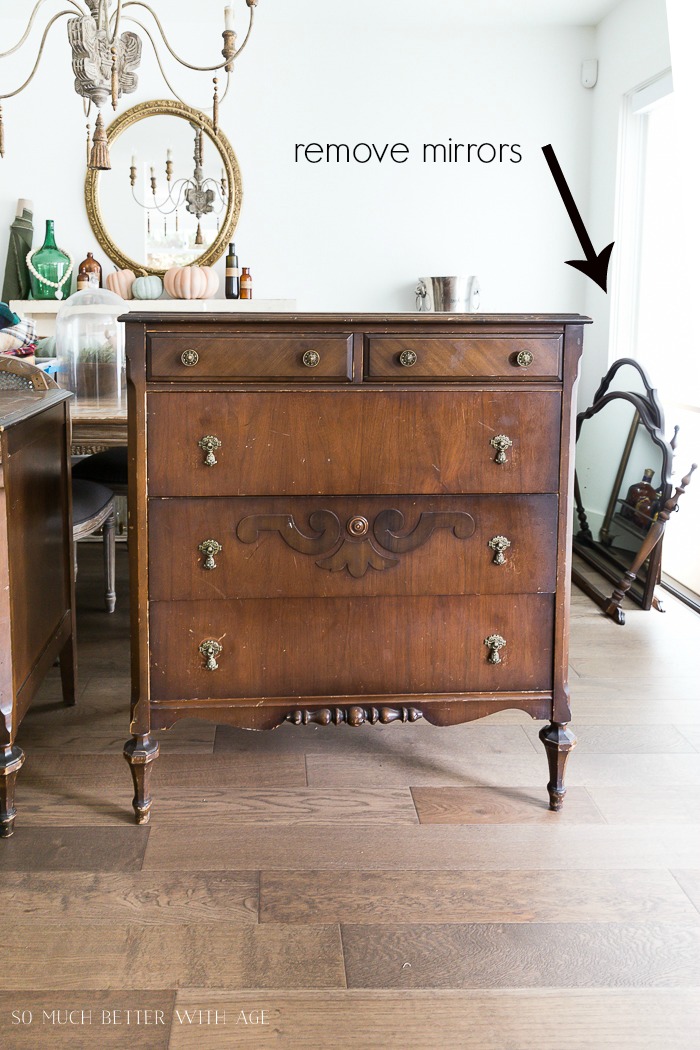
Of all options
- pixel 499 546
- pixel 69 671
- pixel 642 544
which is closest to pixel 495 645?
pixel 499 546

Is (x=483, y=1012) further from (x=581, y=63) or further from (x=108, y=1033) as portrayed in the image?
(x=581, y=63)

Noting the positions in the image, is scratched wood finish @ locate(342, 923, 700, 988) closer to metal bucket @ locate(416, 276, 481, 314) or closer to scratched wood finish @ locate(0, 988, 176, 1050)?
scratched wood finish @ locate(0, 988, 176, 1050)

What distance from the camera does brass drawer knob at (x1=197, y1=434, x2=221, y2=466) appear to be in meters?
1.83

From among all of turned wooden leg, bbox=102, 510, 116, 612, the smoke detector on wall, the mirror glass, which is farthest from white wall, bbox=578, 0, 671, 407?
turned wooden leg, bbox=102, 510, 116, 612

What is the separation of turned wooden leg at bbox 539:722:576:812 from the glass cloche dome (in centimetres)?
152

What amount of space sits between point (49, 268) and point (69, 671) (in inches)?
109

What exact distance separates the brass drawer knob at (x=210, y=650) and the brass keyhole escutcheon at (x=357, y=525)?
367mm

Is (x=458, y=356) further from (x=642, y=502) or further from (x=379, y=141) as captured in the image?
(x=379, y=141)

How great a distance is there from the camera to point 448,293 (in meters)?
4.66

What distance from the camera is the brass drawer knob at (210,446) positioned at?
183 cm

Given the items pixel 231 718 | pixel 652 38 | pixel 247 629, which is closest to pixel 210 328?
pixel 247 629

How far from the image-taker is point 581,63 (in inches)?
186

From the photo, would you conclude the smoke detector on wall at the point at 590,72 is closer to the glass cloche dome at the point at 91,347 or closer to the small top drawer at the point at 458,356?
the glass cloche dome at the point at 91,347

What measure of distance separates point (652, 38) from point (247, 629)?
138 inches
